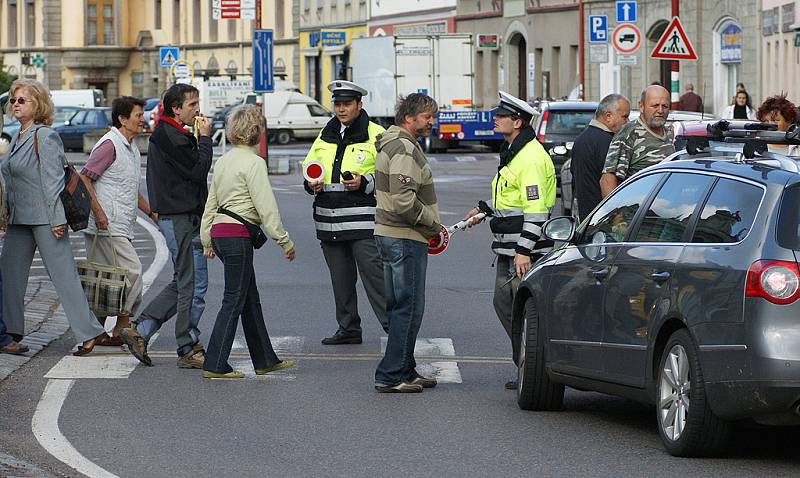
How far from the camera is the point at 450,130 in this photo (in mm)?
49156

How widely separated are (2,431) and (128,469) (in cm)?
127

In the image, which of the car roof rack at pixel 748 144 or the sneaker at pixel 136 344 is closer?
the car roof rack at pixel 748 144

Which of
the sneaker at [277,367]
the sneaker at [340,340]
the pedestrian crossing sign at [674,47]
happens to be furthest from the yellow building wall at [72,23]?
the sneaker at [277,367]

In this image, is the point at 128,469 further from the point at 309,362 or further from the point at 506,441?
the point at 309,362

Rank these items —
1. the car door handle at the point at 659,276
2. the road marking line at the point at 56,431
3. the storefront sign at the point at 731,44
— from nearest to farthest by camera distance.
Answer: the road marking line at the point at 56,431 < the car door handle at the point at 659,276 < the storefront sign at the point at 731,44

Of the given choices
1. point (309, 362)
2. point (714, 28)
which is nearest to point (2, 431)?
point (309, 362)

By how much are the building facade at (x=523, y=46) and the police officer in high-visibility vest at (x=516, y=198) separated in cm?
4513

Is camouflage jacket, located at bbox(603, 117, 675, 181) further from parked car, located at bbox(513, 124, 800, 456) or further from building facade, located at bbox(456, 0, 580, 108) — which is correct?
building facade, located at bbox(456, 0, 580, 108)

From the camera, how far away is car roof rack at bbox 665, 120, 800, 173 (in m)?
8.30

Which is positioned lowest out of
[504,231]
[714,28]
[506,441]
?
[506,441]

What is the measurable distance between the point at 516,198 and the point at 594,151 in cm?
200

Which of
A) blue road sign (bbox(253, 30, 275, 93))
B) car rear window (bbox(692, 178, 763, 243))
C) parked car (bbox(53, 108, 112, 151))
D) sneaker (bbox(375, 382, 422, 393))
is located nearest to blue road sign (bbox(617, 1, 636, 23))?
blue road sign (bbox(253, 30, 275, 93))

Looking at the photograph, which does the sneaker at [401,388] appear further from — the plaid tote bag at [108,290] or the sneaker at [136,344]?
the plaid tote bag at [108,290]

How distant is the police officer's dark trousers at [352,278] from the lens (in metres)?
12.9
